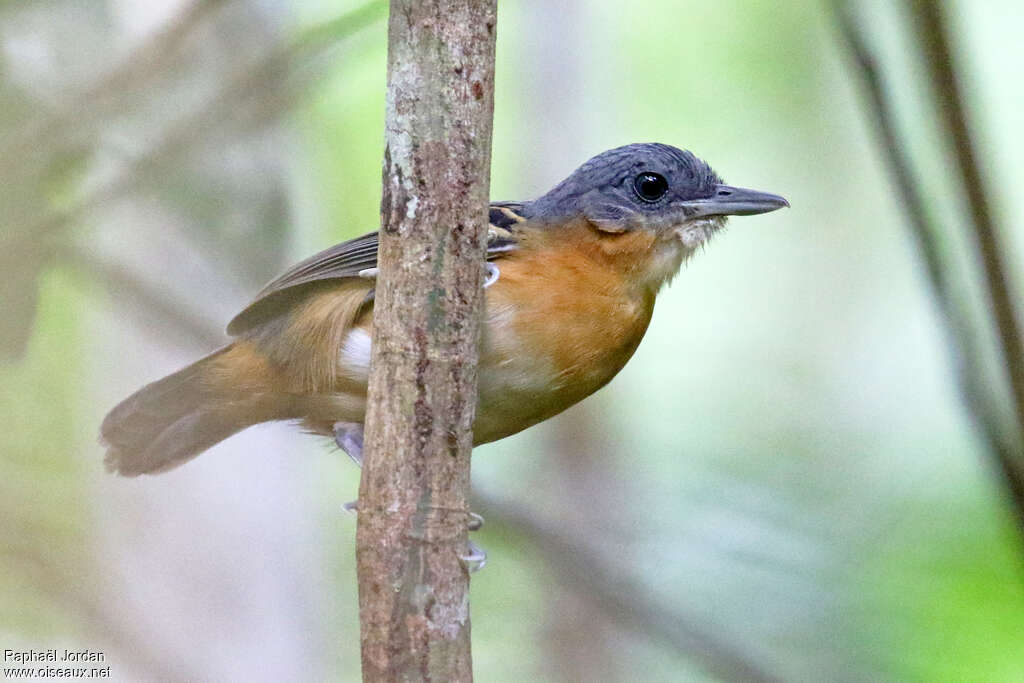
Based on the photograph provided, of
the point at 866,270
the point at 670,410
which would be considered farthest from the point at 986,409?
the point at 866,270

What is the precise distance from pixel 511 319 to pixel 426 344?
100 centimetres

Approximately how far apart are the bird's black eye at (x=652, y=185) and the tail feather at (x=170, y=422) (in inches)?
69.1

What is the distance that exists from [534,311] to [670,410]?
4082mm

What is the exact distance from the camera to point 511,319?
369 centimetres

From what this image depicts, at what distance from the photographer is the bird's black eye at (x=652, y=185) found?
4148 mm

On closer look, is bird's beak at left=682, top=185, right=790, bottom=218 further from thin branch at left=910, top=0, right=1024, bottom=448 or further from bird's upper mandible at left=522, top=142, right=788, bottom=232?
thin branch at left=910, top=0, right=1024, bottom=448

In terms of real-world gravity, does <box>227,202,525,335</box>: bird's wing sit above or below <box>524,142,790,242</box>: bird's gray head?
below

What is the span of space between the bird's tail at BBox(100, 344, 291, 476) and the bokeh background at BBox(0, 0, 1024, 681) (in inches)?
7.3

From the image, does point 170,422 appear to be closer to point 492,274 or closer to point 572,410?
point 492,274

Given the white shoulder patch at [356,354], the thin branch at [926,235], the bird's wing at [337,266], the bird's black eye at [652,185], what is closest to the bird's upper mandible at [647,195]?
the bird's black eye at [652,185]

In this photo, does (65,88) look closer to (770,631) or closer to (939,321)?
(939,321)

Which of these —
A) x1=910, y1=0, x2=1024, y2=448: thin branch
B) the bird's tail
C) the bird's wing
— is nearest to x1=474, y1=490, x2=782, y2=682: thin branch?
the bird's wing

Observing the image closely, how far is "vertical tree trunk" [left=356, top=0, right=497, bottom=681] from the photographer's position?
2654mm

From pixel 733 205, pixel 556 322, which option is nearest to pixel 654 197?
pixel 733 205
